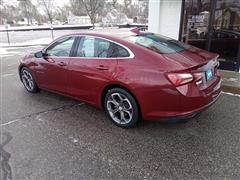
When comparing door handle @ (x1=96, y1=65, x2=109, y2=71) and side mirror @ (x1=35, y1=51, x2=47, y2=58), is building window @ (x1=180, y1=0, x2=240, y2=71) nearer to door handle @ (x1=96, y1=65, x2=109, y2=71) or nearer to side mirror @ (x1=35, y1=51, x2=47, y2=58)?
door handle @ (x1=96, y1=65, x2=109, y2=71)

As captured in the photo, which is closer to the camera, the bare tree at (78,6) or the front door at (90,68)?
the front door at (90,68)

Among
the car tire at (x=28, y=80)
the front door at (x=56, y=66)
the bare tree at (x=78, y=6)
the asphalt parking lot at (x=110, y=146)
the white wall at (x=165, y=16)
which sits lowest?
the asphalt parking lot at (x=110, y=146)

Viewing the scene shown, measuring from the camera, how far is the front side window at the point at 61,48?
14.4 feet

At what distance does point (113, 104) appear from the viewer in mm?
3844

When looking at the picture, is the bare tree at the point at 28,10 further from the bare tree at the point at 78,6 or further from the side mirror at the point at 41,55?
the side mirror at the point at 41,55

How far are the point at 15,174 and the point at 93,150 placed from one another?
3.20ft

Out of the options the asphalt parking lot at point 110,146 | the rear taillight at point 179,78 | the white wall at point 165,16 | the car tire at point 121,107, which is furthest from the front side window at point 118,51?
the white wall at point 165,16

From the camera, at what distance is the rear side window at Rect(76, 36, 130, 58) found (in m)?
3.63

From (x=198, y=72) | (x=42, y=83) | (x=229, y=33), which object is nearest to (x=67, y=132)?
(x=42, y=83)

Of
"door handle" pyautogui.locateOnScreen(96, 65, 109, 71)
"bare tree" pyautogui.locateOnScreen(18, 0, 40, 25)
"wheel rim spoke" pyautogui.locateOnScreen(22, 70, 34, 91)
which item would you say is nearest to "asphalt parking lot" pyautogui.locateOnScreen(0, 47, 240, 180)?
"door handle" pyautogui.locateOnScreen(96, 65, 109, 71)

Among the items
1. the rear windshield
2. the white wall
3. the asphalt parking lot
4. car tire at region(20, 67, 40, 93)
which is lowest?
the asphalt parking lot

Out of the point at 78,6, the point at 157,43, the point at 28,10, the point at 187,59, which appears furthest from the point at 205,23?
the point at 28,10

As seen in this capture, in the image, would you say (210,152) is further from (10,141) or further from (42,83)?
(42,83)

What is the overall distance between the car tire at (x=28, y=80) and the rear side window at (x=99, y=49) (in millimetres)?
1766
